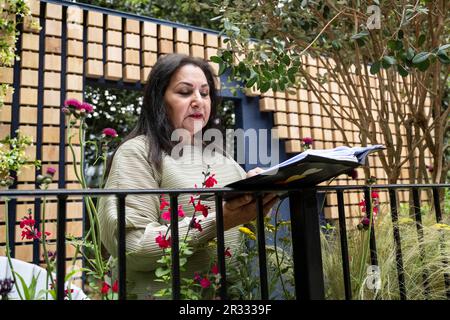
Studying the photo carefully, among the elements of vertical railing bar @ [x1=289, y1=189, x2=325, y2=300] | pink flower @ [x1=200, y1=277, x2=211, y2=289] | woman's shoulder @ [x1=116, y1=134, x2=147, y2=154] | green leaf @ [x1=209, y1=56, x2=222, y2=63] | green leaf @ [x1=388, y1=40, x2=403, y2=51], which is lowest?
pink flower @ [x1=200, y1=277, x2=211, y2=289]

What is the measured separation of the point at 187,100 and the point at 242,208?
55 centimetres

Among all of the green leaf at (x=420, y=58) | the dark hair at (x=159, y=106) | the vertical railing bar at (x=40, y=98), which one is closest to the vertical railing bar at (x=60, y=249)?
the dark hair at (x=159, y=106)

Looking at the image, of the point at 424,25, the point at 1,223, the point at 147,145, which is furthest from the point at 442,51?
the point at 1,223

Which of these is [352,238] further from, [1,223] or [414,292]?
[1,223]

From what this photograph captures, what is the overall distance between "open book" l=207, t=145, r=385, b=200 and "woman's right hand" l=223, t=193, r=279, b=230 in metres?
0.03

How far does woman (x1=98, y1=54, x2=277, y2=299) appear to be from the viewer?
3.24ft

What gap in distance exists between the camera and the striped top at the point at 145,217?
3.26ft

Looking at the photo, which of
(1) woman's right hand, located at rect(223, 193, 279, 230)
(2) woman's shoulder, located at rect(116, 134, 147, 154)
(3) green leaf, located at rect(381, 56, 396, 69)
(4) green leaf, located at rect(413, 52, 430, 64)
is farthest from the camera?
(3) green leaf, located at rect(381, 56, 396, 69)

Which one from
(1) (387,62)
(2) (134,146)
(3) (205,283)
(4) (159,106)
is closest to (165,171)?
(2) (134,146)

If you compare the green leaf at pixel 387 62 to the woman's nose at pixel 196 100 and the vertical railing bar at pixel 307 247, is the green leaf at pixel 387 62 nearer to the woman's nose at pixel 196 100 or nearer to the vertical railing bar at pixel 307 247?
the woman's nose at pixel 196 100

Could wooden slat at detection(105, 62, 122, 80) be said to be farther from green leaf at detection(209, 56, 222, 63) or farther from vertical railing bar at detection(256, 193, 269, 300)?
vertical railing bar at detection(256, 193, 269, 300)

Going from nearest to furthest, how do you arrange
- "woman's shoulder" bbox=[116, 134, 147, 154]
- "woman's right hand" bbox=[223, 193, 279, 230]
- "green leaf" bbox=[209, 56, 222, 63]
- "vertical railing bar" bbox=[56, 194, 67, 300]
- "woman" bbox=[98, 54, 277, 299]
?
1. "vertical railing bar" bbox=[56, 194, 67, 300]
2. "woman's right hand" bbox=[223, 193, 279, 230]
3. "woman" bbox=[98, 54, 277, 299]
4. "woman's shoulder" bbox=[116, 134, 147, 154]
5. "green leaf" bbox=[209, 56, 222, 63]

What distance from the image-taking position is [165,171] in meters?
1.17

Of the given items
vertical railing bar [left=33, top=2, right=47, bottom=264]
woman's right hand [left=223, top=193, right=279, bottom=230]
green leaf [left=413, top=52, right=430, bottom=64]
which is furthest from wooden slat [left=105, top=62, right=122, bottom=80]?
woman's right hand [left=223, top=193, right=279, bottom=230]
